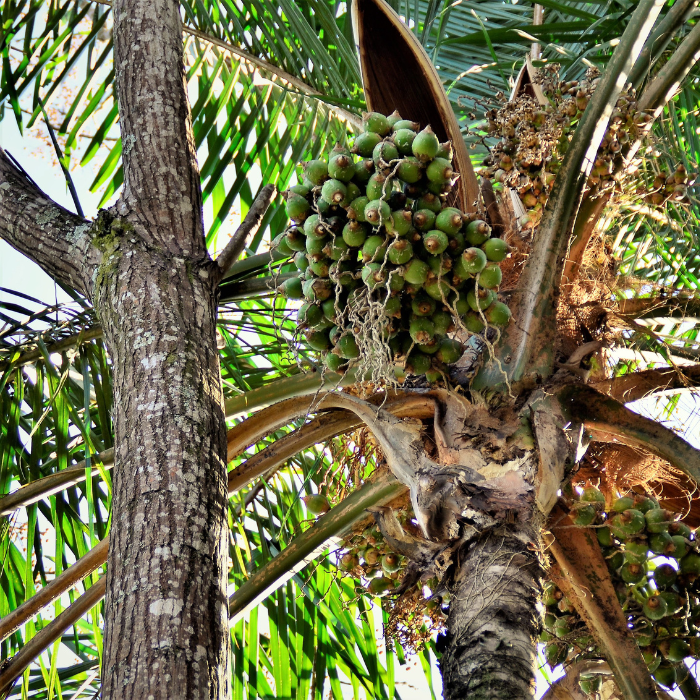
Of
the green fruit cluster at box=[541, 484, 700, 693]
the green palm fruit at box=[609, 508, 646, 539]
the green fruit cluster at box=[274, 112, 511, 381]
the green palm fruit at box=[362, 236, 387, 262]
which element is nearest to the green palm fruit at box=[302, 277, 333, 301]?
the green fruit cluster at box=[274, 112, 511, 381]

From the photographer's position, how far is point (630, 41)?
4.85ft

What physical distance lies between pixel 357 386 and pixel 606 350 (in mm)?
613

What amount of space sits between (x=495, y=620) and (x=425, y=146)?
0.81m

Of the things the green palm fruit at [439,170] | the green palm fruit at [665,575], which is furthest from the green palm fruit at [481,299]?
the green palm fruit at [665,575]

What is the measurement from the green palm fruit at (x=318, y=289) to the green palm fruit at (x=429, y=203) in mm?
213

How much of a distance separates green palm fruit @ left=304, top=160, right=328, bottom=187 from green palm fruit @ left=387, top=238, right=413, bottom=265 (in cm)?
20

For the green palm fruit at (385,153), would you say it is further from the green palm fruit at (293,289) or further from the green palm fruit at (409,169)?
the green palm fruit at (293,289)

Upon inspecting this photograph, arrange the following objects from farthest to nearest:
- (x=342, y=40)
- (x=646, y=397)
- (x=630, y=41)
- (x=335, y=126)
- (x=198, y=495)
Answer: (x=335, y=126), (x=342, y=40), (x=646, y=397), (x=630, y=41), (x=198, y=495)

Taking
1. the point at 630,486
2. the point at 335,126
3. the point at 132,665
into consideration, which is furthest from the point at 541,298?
the point at 335,126

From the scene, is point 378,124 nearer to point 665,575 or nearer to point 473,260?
point 473,260

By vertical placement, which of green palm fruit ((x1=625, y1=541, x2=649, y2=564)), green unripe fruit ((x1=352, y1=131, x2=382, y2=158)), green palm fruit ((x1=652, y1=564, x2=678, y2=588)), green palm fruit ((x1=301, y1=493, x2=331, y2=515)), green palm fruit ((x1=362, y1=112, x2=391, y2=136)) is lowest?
green palm fruit ((x1=652, y1=564, x2=678, y2=588))

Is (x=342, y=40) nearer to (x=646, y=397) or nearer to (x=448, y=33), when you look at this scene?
(x=448, y=33)

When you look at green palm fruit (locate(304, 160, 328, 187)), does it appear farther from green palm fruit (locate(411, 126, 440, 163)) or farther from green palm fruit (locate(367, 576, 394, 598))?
green palm fruit (locate(367, 576, 394, 598))

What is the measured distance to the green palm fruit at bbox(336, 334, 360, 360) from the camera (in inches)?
58.2
